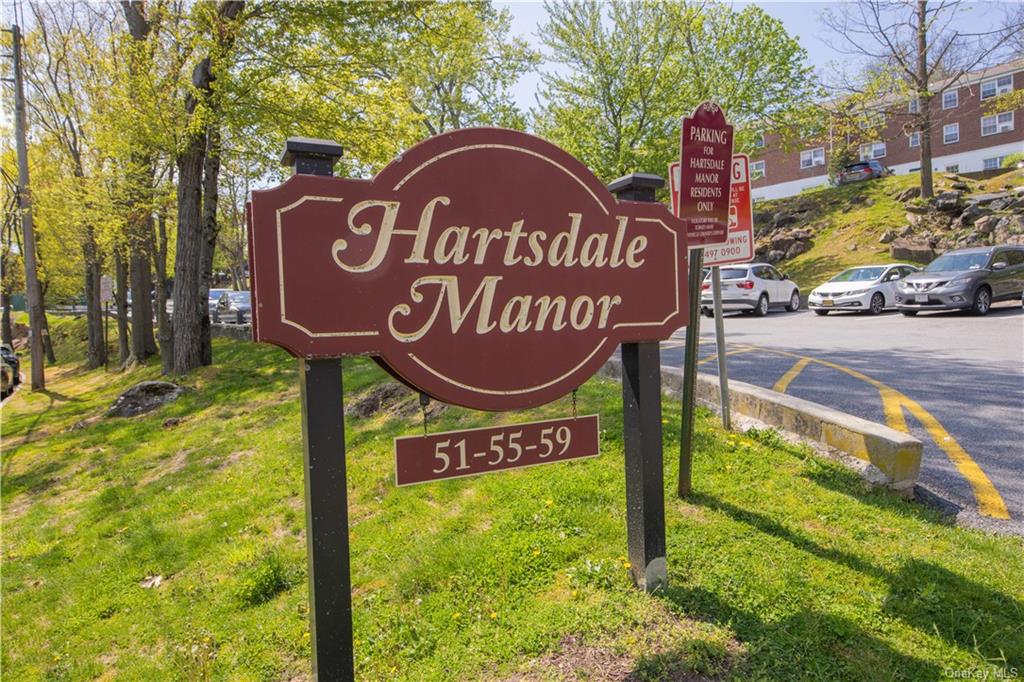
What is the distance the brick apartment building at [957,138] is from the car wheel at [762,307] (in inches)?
678

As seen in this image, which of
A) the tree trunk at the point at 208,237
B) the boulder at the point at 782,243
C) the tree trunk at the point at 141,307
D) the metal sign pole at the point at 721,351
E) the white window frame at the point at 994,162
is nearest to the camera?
the metal sign pole at the point at 721,351

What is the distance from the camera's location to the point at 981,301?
13156 millimetres

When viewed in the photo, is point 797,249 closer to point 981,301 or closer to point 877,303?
point 877,303

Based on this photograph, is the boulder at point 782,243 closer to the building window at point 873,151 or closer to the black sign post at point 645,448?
the building window at point 873,151

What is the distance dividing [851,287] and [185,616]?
16.6 meters

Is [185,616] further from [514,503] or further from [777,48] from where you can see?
[777,48]

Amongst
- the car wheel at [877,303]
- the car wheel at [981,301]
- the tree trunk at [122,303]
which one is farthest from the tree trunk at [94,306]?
the car wheel at [981,301]

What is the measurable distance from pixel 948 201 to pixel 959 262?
12667mm

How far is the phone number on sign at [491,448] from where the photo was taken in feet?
8.09

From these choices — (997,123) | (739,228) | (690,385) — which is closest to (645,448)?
(690,385)

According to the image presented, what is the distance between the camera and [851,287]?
52.0 feet

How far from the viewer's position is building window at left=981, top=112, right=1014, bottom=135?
113 ft

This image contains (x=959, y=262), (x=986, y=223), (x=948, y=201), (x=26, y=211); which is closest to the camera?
(x=959, y=262)

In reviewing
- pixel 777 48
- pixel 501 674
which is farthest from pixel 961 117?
pixel 501 674
